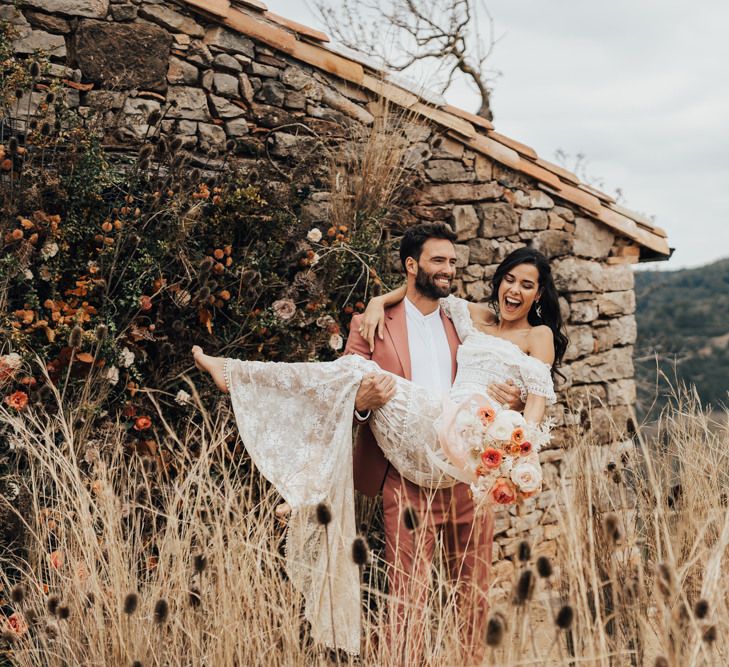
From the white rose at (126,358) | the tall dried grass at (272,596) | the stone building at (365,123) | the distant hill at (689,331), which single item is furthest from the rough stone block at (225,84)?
the distant hill at (689,331)

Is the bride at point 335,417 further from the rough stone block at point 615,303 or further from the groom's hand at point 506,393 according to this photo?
the rough stone block at point 615,303

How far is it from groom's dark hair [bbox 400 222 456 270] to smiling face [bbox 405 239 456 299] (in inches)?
0.8

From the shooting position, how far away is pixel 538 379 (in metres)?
3.34

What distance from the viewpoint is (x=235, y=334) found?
443 centimetres

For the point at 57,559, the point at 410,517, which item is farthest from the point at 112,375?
the point at 410,517

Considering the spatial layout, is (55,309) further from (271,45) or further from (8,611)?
(271,45)

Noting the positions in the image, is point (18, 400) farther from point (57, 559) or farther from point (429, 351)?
point (429, 351)

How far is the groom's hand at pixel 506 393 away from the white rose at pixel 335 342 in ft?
4.58

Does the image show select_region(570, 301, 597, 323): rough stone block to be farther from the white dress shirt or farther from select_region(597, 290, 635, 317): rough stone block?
the white dress shirt

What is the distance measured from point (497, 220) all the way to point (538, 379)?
2384 millimetres

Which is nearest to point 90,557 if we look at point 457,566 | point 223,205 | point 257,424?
point 257,424

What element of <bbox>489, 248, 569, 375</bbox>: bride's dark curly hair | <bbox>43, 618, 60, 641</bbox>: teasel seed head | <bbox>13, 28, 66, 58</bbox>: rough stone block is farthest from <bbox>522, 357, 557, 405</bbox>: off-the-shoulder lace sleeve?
<bbox>13, 28, 66, 58</bbox>: rough stone block

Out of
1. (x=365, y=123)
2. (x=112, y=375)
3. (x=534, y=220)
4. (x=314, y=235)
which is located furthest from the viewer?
(x=534, y=220)

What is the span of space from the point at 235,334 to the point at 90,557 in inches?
73.0
